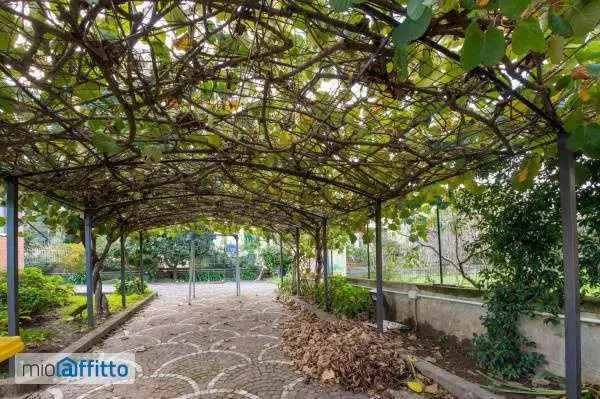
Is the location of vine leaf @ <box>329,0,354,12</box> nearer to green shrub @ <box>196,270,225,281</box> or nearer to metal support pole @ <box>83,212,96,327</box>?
metal support pole @ <box>83,212,96,327</box>

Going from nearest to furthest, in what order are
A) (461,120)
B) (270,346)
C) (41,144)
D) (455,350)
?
(461,120) → (41,144) → (455,350) → (270,346)

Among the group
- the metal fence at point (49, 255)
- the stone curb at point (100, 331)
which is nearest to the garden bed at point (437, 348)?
the stone curb at point (100, 331)

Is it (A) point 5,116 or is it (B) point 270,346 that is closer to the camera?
(A) point 5,116

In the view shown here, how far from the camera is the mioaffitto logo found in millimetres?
3834

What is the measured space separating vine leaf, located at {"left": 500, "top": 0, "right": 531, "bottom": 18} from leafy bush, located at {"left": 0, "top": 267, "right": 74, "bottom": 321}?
24.2 feet

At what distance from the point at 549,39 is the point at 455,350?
399cm

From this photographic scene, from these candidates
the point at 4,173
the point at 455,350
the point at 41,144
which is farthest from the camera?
the point at 455,350

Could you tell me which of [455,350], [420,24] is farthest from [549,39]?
[455,350]

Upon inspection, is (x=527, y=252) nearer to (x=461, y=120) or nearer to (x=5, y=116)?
(x=461, y=120)

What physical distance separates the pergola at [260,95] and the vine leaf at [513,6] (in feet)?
0.74

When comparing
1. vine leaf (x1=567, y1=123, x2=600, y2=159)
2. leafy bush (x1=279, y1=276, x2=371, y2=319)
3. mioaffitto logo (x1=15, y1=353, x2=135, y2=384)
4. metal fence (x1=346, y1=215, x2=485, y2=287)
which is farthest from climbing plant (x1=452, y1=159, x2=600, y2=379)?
mioaffitto logo (x1=15, y1=353, x2=135, y2=384)

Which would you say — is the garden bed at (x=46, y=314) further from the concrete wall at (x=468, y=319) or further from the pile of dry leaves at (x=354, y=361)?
the concrete wall at (x=468, y=319)

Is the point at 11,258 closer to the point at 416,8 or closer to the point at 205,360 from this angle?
the point at 205,360

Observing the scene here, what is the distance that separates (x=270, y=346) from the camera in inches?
199
